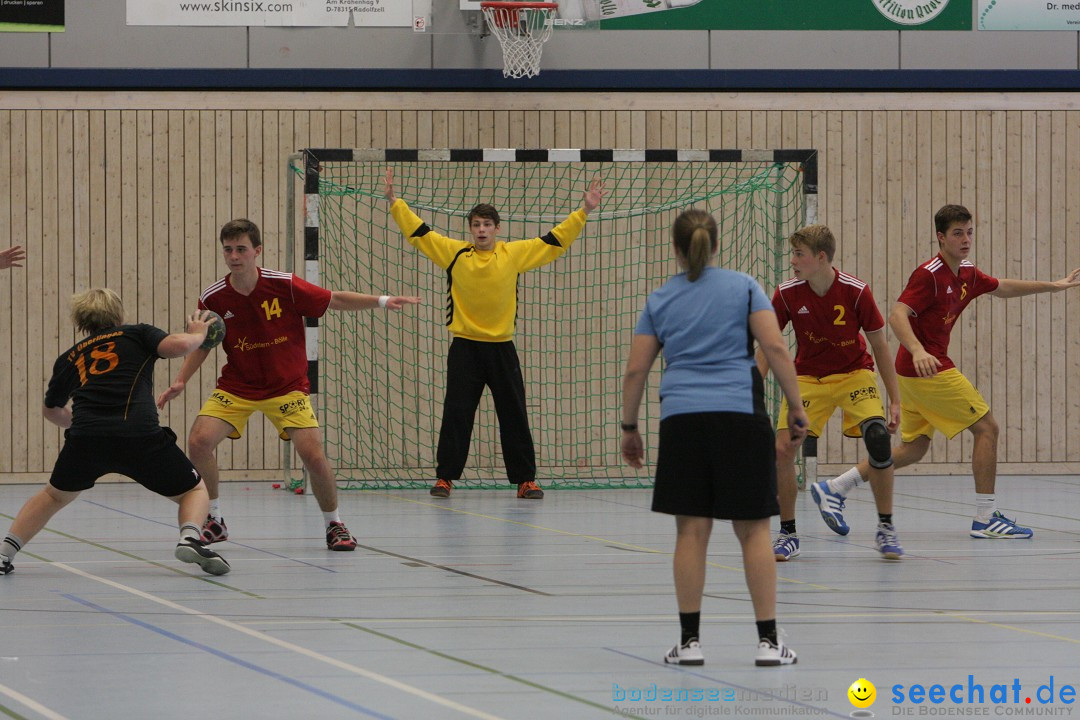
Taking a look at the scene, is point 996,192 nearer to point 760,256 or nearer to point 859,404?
point 760,256

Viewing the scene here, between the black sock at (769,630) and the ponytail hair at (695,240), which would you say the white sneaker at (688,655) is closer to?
the black sock at (769,630)

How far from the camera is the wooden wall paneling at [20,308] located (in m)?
13.0

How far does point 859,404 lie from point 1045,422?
6643 mm

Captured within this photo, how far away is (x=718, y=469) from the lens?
5031mm

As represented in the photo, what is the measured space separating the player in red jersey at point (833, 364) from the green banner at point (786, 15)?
6077 mm

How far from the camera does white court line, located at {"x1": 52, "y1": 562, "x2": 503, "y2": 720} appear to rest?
4.38 metres

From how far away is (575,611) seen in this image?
6188mm

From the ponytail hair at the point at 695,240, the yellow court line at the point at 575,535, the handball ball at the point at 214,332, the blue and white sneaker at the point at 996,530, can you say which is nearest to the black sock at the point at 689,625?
the ponytail hair at the point at 695,240

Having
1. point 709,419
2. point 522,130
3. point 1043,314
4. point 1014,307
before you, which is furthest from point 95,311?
point 1043,314

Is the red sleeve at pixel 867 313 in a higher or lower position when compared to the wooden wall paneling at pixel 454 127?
lower

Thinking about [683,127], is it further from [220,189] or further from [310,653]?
[310,653]

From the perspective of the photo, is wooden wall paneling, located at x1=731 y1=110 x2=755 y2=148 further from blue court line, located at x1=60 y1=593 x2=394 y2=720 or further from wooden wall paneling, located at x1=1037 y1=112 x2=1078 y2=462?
blue court line, located at x1=60 y1=593 x2=394 y2=720

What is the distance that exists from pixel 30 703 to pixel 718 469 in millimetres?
2370

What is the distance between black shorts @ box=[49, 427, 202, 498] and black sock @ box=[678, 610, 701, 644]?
10.1ft
